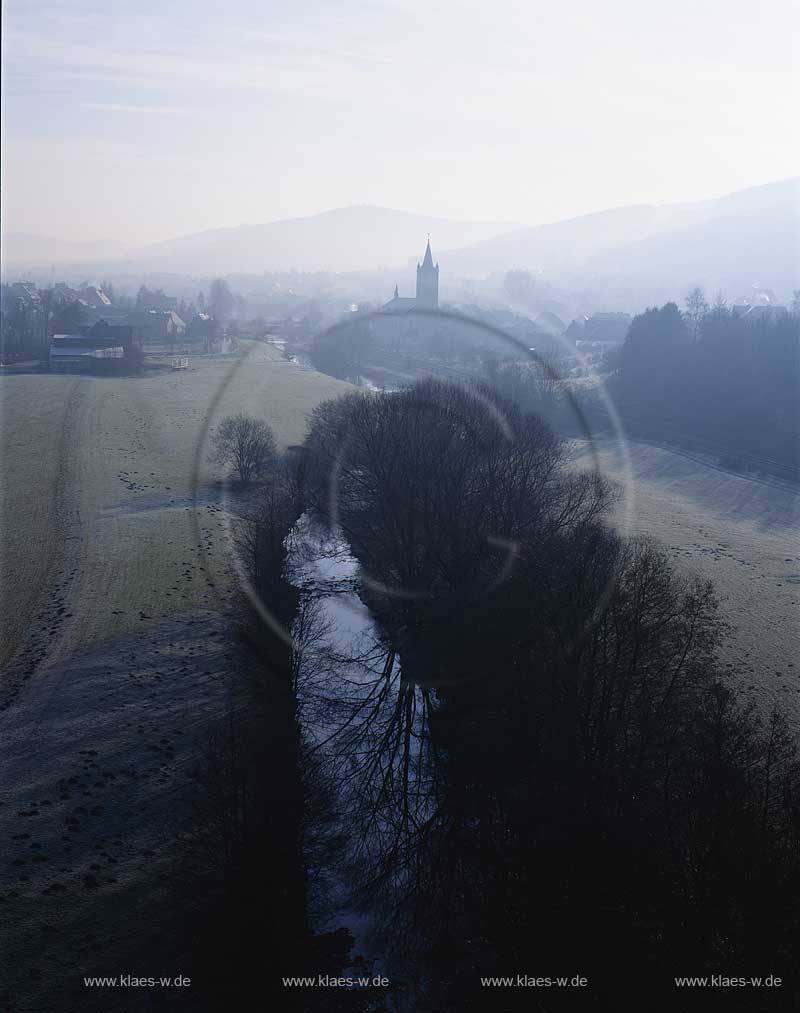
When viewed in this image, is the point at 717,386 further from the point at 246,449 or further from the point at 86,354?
the point at 86,354

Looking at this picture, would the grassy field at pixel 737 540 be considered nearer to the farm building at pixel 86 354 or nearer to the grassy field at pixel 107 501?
the grassy field at pixel 107 501

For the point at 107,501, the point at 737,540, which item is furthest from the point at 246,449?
the point at 737,540

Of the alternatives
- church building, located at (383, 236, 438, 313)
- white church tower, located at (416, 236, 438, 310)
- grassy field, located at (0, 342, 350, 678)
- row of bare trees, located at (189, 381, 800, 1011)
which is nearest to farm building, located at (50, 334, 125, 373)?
grassy field, located at (0, 342, 350, 678)

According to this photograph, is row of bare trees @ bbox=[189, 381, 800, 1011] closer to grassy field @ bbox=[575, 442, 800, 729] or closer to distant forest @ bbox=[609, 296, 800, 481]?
grassy field @ bbox=[575, 442, 800, 729]

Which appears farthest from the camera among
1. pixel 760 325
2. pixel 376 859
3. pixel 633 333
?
pixel 633 333

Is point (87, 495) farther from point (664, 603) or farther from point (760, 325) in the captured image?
point (760, 325)

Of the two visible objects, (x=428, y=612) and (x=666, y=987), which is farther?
(x=428, y=612)

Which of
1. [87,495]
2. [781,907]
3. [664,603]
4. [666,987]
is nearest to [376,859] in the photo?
[666,987]
